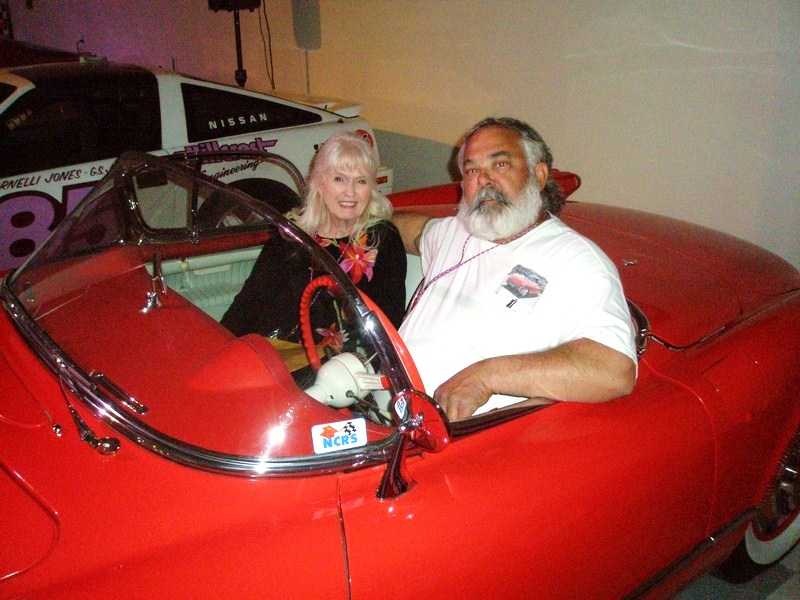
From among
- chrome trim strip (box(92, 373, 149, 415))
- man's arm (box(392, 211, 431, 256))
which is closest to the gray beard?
man's arm (box(392, 211, 431, 256))

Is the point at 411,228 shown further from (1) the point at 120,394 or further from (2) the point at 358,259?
(1) the point at 120,394

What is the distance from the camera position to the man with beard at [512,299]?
5.16ft

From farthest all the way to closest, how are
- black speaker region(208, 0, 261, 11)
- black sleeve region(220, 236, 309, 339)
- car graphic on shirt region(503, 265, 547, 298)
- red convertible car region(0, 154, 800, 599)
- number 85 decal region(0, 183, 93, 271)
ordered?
black speaker region(208, 0, 261, 11), number 85 decal region(0, 183, 93, 271), car graphic on shirt region(503, 265, 547, 298), black sleeve region(220, 236, 309, 339), red convertible car region(0, 154, 800, 599)

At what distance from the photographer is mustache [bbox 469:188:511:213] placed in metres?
2.04

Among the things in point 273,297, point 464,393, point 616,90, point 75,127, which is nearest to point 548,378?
point 464,393

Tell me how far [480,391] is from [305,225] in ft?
3.26

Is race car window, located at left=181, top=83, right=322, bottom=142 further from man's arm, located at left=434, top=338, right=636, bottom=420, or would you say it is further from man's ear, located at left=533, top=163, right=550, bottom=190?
man's arm, located at left=434, top=338, right=636, bottom=420

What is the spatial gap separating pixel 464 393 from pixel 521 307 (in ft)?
1.26

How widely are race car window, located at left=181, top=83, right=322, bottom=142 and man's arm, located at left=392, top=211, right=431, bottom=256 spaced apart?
6.93ft

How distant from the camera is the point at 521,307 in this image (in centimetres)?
182

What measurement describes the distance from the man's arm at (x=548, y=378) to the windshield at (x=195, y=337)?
0.59 feet

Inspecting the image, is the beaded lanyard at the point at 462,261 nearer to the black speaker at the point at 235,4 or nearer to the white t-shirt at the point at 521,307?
the white t-shirt at the point at 521,307

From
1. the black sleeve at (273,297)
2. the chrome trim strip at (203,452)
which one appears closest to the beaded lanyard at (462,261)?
the black sleeve at (273,297)

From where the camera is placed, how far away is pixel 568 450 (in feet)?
4.62
